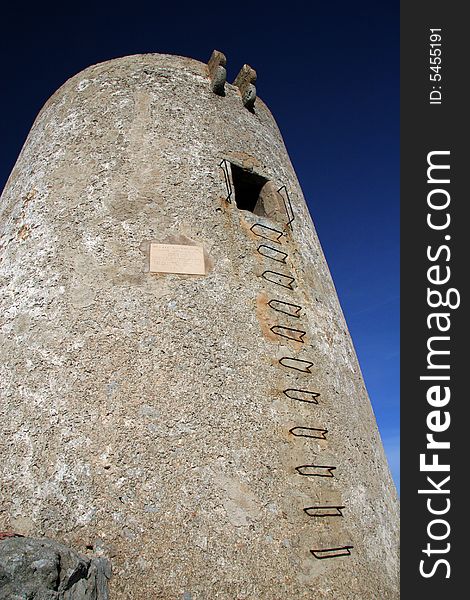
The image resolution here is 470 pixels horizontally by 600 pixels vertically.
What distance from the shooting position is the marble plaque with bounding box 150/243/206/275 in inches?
187

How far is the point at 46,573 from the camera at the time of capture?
2.95 meters

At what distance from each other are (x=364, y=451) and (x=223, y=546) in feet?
5.83

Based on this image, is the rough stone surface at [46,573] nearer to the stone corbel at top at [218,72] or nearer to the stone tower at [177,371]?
the stone tower at [177,371]

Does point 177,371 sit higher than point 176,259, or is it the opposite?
point 176,259

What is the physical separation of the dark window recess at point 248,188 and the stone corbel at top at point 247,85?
119 cm

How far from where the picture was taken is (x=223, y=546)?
3.63 m

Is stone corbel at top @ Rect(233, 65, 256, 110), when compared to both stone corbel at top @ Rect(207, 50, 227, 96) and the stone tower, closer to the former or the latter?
stone corbel at top @ Rect(207, 50, 227, 96)

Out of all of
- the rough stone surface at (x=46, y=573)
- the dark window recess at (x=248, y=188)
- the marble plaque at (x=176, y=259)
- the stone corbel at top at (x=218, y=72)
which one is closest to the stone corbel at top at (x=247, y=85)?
the stone corbel at top at (x=218, y=72)

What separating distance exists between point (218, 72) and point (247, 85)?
475mm

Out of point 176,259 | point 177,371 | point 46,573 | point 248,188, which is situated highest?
point 248,188

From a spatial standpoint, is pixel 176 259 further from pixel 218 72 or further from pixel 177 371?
pixel 218 72

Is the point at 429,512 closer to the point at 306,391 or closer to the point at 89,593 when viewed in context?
the point at 306,391

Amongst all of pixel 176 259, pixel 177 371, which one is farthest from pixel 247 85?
pixel 177 371

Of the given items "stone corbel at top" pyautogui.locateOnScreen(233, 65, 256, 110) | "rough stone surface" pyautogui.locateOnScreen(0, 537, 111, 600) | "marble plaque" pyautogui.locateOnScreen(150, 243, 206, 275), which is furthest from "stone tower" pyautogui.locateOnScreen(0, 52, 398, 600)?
"stone corbel at top" pyautogui.locateOnScreen(233, 65, 256, 110)
